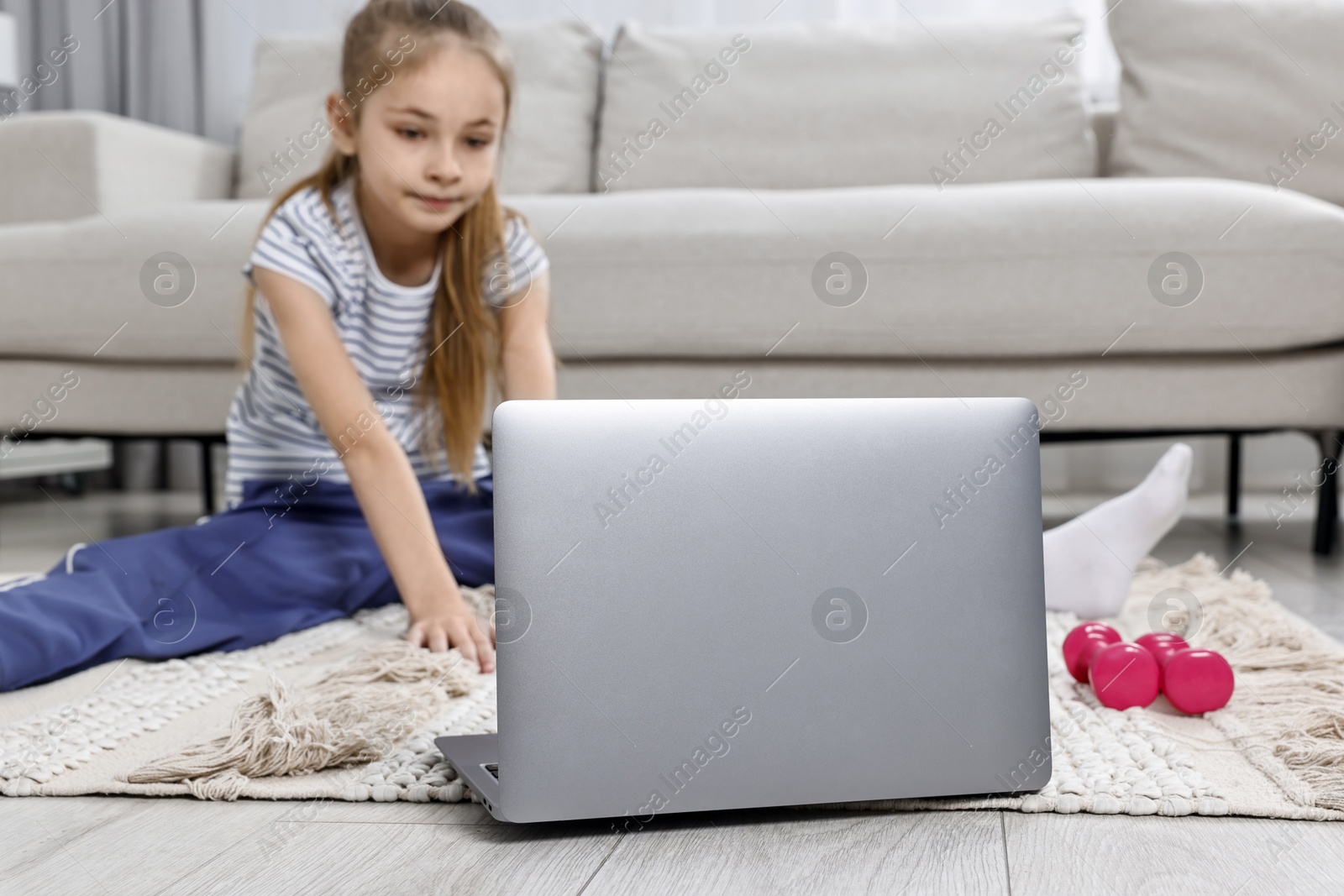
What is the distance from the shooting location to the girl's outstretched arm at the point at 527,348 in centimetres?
126

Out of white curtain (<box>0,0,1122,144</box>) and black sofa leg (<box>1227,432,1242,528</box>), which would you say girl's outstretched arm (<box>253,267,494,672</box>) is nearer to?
black sofa leg (<box>1227,432,1242,528</box>)

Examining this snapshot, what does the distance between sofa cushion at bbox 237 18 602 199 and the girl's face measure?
3.11 ft

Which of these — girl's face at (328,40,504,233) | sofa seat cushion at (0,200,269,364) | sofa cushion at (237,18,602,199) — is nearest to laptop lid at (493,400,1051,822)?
girl's face at (328,40,504,233)

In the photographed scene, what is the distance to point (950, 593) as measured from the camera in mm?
586

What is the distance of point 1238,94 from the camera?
6.30 ft

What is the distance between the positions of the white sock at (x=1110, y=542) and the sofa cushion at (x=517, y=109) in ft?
4.47

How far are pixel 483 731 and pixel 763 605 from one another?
268 mm

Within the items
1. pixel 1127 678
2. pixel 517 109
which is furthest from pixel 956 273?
pixel 517 109

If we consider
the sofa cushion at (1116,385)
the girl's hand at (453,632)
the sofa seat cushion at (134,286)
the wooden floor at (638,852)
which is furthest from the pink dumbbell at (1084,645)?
the sofa seat cushion at (134,286)

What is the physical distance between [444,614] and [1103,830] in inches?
23.2

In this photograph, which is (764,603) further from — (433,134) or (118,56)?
(118,56)

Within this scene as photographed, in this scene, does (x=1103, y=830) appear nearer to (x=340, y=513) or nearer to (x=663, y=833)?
(x=663, y=833)

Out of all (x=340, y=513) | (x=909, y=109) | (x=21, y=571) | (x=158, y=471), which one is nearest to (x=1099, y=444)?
(x=909, y=109)

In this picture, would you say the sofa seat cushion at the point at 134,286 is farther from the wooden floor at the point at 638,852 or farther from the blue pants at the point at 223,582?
the wooden floor at the point at 638,852
